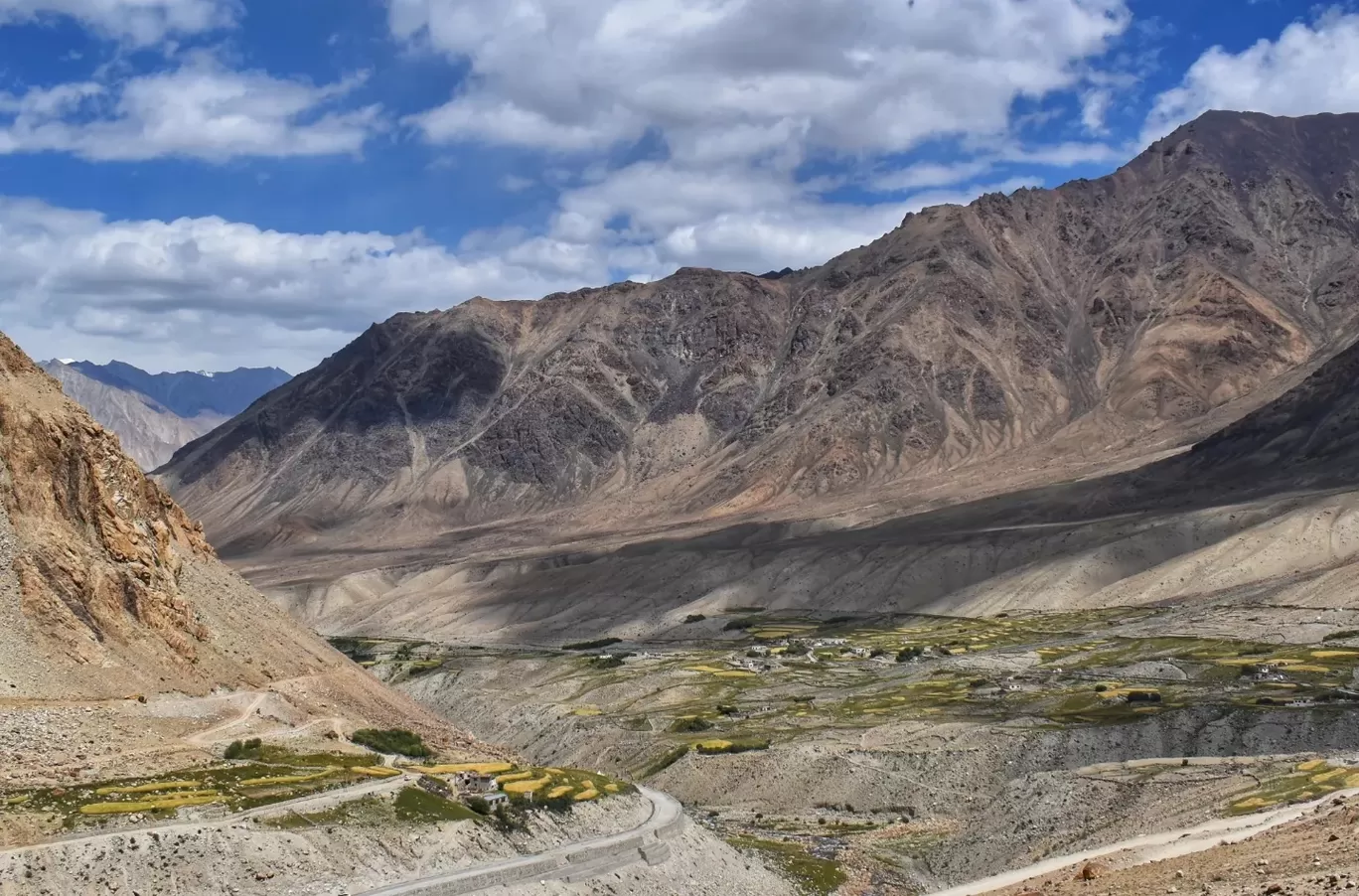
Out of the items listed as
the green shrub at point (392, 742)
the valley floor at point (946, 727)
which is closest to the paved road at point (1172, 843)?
the valley floor at point (946, 727)

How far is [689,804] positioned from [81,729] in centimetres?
3956

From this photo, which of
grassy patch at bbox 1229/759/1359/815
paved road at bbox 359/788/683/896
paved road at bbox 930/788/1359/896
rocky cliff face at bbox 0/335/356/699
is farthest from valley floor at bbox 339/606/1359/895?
rocky cliff face at bbox 0/335/356/699

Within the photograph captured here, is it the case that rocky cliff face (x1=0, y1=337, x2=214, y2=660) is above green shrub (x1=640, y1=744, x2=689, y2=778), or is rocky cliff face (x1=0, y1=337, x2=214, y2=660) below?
above

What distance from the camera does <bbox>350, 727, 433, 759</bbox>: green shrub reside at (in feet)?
221

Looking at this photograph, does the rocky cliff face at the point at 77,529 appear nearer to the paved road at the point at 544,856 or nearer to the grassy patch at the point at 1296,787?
the paved road at the point at 544,856

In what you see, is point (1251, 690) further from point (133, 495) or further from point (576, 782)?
point (133, 495)

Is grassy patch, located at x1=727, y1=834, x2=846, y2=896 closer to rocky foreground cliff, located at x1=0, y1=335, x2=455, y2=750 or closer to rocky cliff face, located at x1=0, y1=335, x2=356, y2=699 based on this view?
rocky foreground cliff, located at x1=0, y1=335, x2=455, y2=750

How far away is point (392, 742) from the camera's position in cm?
6831

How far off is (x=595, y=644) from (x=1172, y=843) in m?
126

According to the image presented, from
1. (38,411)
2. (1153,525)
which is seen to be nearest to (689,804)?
(38,411)

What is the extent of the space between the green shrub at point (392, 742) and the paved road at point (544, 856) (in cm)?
1030

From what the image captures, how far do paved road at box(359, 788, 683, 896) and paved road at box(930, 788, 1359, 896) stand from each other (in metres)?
11.6

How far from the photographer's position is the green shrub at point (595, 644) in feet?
564

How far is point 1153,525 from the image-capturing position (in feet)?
611
